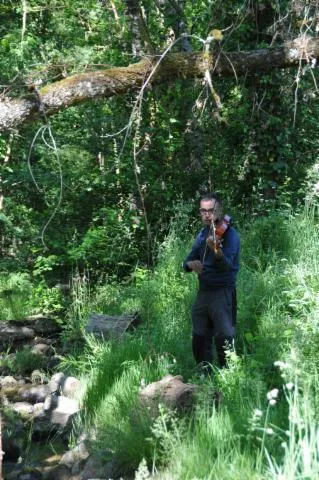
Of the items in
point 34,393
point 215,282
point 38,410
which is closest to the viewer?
point 215,282

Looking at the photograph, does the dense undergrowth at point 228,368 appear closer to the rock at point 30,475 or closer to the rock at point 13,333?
the rock at point 30,475

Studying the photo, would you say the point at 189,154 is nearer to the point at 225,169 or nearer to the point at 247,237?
the point at 225,169

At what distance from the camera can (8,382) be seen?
7379 mm

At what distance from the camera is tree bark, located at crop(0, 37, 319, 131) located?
16.8 feet

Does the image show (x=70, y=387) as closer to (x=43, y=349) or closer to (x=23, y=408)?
(x=23, y=408)

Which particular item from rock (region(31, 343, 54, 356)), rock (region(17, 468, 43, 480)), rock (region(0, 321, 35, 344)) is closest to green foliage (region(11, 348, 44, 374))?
rock (region(31, 343, 54, 356))

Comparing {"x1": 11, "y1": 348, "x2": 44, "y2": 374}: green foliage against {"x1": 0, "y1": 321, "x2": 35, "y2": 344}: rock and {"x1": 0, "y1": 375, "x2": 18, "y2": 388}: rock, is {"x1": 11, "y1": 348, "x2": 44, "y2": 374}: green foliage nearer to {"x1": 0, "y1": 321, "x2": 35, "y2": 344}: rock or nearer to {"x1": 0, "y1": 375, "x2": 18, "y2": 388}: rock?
{"x1": 0, "y1": 375, "x2": 18, "y2": 388}: rock

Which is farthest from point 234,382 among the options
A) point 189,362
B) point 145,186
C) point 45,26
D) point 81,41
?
point 45,26

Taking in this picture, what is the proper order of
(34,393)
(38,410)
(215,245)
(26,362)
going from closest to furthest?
1. (215,245)
2. (38,410)
3. (34,393)
4. (26,362)

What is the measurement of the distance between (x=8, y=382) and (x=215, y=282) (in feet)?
10.4

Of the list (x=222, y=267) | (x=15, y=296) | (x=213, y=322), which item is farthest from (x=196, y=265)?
(x=15, y=296)

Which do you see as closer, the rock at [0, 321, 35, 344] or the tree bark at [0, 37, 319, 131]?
the tree bark at [0, 37, 319, 131]

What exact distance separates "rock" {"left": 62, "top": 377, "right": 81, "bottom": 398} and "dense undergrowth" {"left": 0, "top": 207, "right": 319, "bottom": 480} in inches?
5.4

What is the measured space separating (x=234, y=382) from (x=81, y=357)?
283 centimetres
